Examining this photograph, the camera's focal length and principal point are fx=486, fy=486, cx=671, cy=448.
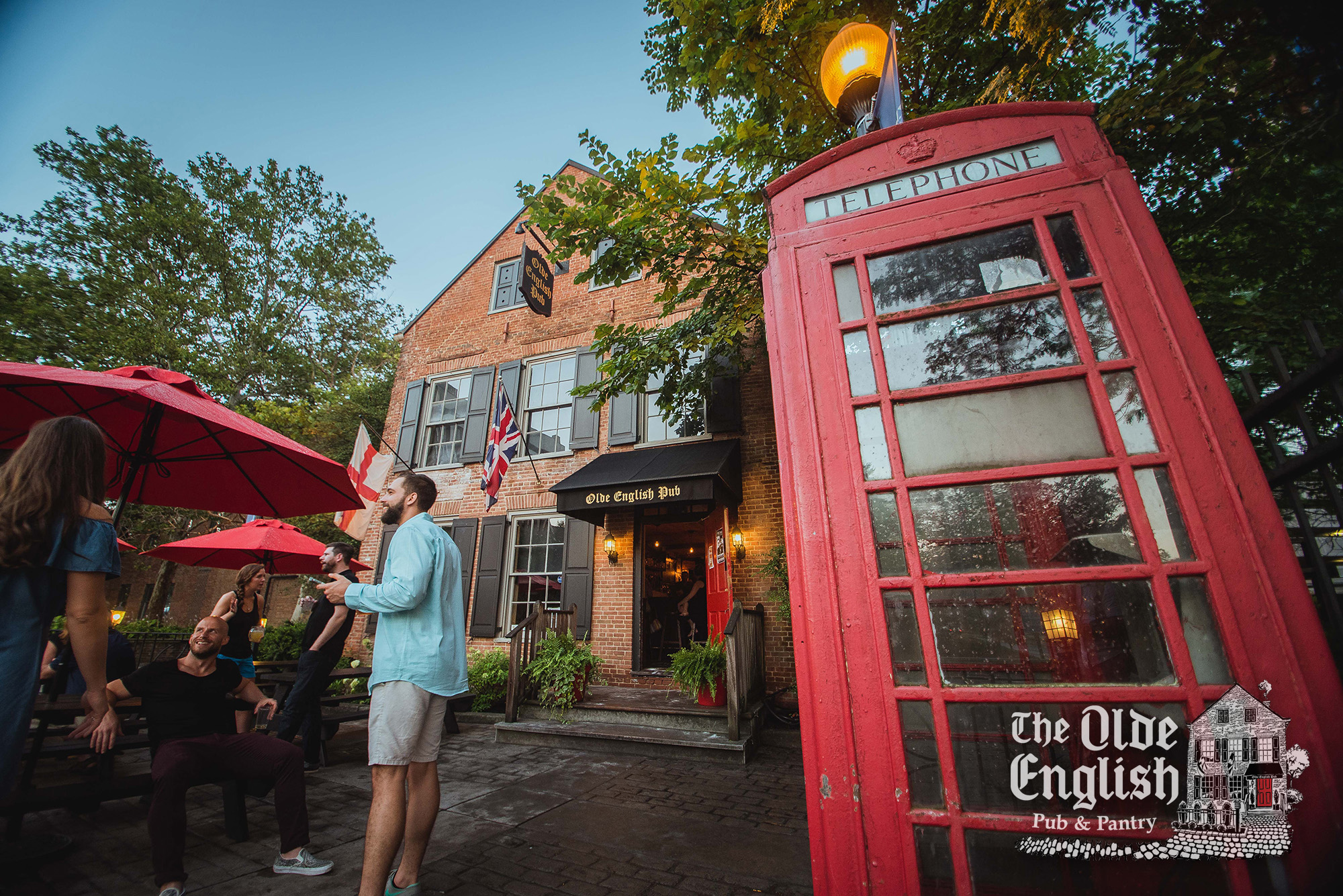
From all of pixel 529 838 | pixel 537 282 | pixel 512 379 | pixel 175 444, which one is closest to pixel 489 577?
pixel 512 379

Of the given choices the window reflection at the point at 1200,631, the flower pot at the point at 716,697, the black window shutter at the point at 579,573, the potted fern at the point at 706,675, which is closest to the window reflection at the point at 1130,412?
the window reflection at the point at 1200,631

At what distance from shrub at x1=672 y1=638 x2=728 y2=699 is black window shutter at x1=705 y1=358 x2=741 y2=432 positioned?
11.2 feet

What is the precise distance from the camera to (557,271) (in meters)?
10.7

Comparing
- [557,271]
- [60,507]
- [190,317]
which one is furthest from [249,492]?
[190,317]

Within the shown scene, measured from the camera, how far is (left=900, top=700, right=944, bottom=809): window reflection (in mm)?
1539

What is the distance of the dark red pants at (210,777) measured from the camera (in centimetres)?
233

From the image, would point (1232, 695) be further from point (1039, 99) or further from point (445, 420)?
point (445, 420)

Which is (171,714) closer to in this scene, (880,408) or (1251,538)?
(880,408)

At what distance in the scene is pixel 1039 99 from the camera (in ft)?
14.9

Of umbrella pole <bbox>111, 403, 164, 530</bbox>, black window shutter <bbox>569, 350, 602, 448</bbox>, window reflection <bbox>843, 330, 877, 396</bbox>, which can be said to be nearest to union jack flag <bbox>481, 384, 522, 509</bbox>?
black window shutter <bbox>569, 350, 602, 448</bbox>

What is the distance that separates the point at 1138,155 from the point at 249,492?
7.82m

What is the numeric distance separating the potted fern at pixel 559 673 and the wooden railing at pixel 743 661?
2093 millimetres

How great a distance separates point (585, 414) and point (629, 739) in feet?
18.2

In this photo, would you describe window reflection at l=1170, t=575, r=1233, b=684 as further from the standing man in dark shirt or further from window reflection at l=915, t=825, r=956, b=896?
the standing man in dark shirt
